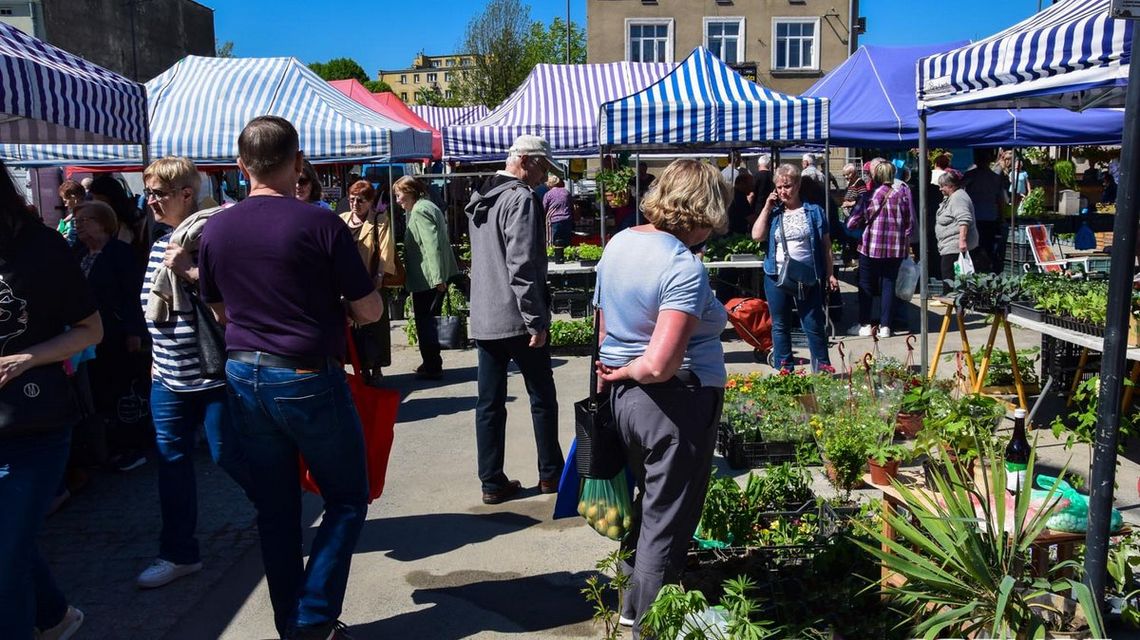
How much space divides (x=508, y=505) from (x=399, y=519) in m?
0.60

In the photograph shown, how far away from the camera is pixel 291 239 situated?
10.1 ft

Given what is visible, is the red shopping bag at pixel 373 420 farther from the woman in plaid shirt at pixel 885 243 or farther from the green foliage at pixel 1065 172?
the green foliage at pixel 1065 172

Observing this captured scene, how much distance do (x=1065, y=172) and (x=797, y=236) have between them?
1860cm

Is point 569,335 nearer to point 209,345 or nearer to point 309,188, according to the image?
point 309,188

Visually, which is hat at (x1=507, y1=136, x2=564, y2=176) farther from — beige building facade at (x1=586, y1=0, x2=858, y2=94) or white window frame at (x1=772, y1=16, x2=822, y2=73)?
white window frame at (x1=772, y1=16, x2=822, y2=73)

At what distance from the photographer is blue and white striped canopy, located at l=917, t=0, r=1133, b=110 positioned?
438 centimetres

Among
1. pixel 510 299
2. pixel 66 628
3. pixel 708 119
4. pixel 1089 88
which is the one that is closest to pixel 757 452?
pixel 510 299

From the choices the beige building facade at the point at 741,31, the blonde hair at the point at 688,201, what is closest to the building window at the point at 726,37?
the beige building facade at the point at 741,31

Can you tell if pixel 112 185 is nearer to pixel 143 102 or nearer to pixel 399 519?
pixel 143 102

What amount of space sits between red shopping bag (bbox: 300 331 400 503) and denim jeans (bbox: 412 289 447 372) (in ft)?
14.9

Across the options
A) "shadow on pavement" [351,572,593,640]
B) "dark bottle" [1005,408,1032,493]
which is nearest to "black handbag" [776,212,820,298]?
"dark bottle" [1005,408,1032,493]

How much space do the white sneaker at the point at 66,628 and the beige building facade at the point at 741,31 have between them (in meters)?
37.9

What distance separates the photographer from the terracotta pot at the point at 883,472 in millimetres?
4156

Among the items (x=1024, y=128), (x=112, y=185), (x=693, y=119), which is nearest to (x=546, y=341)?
(x=112, y=185)
